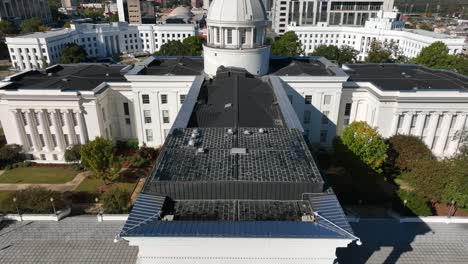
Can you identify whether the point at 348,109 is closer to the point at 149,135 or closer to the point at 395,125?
the point at 395,125

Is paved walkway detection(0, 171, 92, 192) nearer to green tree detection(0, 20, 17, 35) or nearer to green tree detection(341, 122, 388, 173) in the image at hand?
green tree detection(341, 122, 388, 173)

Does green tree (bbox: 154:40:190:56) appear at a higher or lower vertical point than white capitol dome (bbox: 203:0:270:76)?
lower

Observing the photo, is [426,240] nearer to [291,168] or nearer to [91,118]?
[291,168]

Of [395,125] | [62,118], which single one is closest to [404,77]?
[395,125]

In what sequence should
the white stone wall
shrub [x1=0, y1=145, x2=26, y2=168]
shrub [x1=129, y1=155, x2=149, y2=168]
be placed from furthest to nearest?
shrub [x1=129, y1=155, x2=149, y2=168] → shrub [x1=0, y1=145, x2=26, y2=168] → the white stone wall

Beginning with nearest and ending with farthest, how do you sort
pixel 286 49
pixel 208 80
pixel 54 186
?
1. pixel 54 186
2. pixel 208 80
3. pixel 286 49

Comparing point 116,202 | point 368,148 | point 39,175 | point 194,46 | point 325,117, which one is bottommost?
point 39,175

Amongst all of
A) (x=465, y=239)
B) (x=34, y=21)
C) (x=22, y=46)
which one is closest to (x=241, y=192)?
(x=465, y=239)

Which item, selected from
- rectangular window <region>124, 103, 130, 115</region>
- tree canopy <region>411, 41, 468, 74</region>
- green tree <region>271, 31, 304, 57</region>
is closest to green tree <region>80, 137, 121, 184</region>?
rectangular window <region>124, 103, 130, 115</region>
